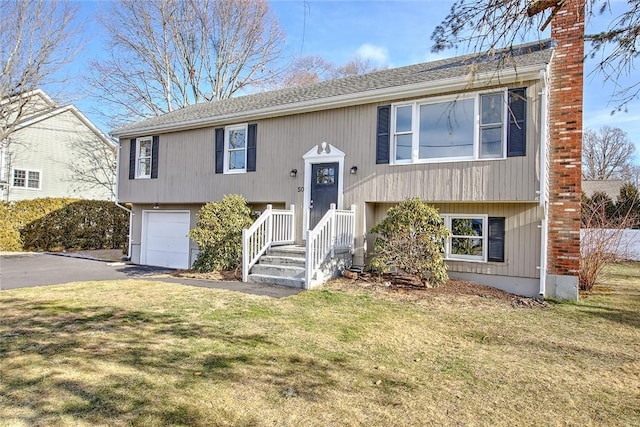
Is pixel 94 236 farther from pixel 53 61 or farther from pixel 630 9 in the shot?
pixel 630 9

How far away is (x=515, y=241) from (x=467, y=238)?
3.10ft

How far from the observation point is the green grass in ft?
9.67

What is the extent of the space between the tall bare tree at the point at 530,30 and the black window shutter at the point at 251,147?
697 cm

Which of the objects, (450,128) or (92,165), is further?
(92,165)

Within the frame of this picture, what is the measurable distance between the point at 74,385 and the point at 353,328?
10.5ft

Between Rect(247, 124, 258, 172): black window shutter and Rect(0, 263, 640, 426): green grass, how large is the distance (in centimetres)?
507

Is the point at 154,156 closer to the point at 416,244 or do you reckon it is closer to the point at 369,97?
the point at 369,97

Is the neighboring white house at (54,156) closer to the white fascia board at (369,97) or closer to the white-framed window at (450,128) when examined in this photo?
the white fascia board at (369,97)

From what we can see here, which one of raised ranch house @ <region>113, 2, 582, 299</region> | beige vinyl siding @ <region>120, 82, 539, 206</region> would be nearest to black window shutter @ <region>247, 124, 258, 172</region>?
raised ranch house @ <region>113, 2, 582, 299</region>

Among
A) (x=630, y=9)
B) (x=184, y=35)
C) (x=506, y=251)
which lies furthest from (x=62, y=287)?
(x=184, y=35)

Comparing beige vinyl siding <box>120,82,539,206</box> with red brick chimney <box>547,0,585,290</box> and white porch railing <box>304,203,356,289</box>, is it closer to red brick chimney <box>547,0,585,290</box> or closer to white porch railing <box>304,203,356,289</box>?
white porch railing <box>304,203,356,289</box>

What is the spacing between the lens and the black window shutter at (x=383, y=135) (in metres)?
9.06

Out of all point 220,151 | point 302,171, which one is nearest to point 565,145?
point 302,171

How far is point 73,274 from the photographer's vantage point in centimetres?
977
